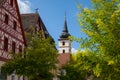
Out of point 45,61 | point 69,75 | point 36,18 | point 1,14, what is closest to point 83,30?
point 45,61

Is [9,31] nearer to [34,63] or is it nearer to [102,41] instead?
[34,63]

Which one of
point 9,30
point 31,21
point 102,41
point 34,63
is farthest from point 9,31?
point 102,41

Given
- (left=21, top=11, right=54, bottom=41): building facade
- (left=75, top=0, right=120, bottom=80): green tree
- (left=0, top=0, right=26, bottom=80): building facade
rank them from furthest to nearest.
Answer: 1. (left=21, top=11, right=54, bottom=41): building facade
2. (left=0, top=0, right=26, bottom=80): building facade
3. (left=75, top=0, right=120, bottom=80): green tree

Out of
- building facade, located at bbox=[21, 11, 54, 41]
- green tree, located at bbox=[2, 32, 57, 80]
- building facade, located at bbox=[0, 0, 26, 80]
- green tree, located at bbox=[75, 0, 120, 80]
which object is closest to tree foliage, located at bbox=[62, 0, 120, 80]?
green tree, located at bbox=[75, 0, 120, 80]

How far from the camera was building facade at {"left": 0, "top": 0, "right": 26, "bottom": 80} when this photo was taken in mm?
35812

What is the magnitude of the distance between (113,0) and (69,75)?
22.8 m

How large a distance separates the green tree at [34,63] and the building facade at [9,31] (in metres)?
2.50

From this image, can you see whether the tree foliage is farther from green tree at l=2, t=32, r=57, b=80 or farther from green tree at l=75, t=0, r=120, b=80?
green tree at l=2, t=32, r=57, b=80

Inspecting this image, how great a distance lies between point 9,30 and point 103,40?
19168 millimetres

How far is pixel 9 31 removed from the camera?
3797 cm

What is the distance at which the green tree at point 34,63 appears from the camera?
3259 cm

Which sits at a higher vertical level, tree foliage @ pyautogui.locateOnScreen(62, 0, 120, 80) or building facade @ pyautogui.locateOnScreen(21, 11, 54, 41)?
building facade @ pyautogui.locateOnScreen(21, 11, 54, 41)

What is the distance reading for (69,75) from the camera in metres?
43.9

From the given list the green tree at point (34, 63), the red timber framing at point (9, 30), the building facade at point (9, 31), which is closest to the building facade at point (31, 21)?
the red timber framing at point (9, 30)
